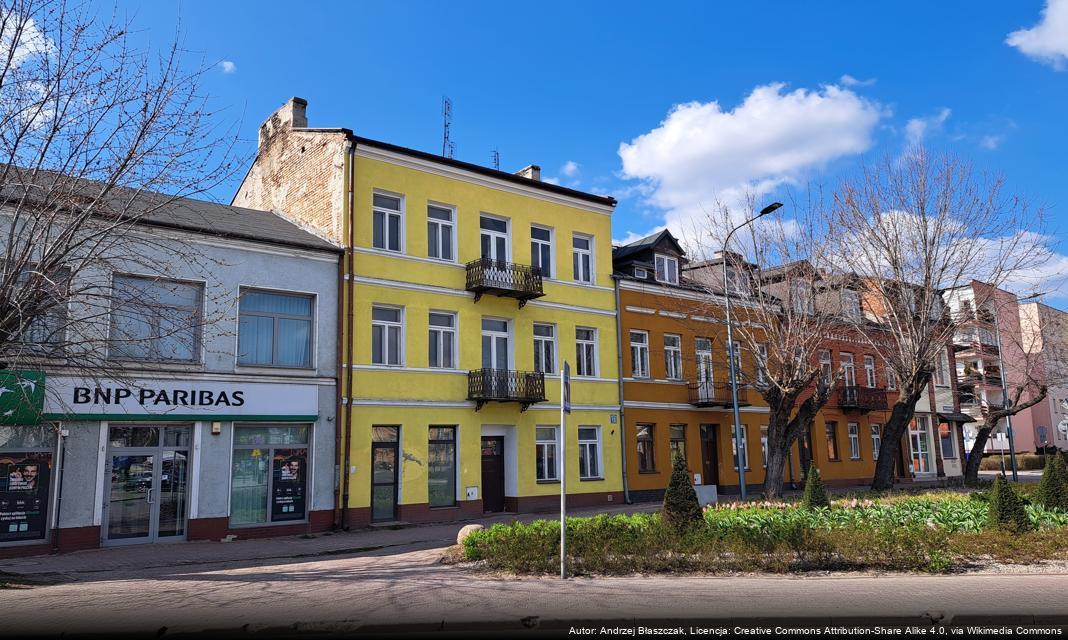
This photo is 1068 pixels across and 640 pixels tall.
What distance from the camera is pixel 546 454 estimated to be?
84.5ft

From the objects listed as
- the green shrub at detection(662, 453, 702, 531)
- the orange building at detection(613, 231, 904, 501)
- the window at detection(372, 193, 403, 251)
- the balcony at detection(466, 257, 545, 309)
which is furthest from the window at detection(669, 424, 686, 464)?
the green shrub at detection(662, 453, 702, 531)

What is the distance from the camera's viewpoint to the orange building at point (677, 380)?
2841 centimetres

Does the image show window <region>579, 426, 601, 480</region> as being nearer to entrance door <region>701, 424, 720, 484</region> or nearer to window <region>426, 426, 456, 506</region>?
window <region>426, 426, 456, 506</region>

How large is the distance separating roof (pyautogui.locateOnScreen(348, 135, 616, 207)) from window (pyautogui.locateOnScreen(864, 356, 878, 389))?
18155 mm

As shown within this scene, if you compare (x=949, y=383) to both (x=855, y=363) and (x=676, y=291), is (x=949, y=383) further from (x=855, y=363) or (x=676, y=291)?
(x=676, y=291)

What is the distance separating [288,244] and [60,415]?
21.8 feet

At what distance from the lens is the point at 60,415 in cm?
1653

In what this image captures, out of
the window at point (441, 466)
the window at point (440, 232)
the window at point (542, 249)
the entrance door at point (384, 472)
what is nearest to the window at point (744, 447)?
the window at point (542, 249)

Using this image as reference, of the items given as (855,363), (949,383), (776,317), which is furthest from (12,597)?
(949,383)

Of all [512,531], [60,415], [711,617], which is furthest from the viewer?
[60,415]

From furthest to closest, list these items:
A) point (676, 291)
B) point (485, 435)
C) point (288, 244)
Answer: point (676, 291) < point (485, 435) < point (288, 244)

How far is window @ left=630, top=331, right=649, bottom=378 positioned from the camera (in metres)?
28.8

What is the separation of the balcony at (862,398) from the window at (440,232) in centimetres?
2126

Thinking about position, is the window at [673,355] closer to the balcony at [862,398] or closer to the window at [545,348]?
the window at [545,348]
